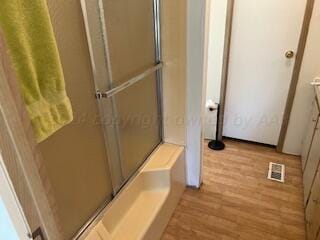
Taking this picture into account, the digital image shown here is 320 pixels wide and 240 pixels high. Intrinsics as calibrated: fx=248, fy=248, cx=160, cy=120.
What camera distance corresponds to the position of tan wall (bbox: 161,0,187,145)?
62.4 inches

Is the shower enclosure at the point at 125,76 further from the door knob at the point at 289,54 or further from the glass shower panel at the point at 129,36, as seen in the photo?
the door knob at the point at 289,54

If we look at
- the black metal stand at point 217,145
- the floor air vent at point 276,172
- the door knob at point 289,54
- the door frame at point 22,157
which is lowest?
the floor air vent at point 276,172

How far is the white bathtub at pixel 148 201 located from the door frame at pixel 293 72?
0.90 metres

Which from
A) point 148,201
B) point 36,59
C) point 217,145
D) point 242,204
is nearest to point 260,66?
point 217,145

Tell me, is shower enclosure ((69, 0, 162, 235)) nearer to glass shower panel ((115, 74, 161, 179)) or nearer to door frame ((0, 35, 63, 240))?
glass shower panel ((115, 74, 161, 179))

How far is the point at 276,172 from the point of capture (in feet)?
7.52

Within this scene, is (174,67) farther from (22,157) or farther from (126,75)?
(22,157)

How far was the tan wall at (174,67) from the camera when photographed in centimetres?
159

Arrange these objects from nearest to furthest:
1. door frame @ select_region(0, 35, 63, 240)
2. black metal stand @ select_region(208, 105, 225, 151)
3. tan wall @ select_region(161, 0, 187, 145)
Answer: door frame @ select_region(0, 35, 63, 240) < tan wall @ select_region(161, 0, 187, 145) < black metal stand @ select_region(208, 105, 225, 151)

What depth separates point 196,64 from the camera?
5.50 ft

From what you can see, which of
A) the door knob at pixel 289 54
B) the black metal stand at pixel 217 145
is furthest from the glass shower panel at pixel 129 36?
the black metal stand at pixel 217 145

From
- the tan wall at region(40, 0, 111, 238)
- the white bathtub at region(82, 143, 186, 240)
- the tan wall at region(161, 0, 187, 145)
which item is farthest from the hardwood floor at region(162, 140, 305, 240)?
the tan wall at region(40, 0, 111, 238)

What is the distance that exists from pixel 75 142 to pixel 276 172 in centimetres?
191

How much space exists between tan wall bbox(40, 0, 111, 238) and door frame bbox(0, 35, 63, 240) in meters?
0.48
